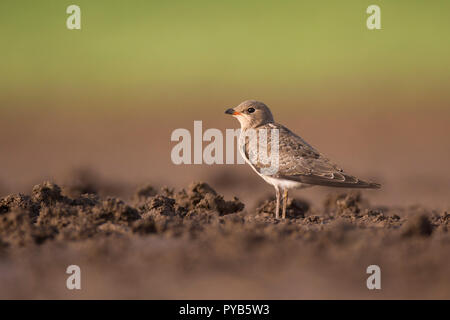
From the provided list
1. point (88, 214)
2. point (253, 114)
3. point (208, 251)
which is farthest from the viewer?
point (253, 114)

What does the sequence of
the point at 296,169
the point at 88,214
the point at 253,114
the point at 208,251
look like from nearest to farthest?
the point at 208,251 → the point at 88,214 → the point at 296,169 → the point at 253,114

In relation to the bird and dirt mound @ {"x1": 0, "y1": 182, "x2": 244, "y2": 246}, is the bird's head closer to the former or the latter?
the bird

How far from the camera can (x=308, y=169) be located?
8.62 metres

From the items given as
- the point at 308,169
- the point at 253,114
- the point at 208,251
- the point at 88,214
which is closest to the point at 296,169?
the point at 308,169

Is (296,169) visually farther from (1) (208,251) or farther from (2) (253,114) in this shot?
(1) (208,251)

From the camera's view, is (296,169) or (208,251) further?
(296,169)

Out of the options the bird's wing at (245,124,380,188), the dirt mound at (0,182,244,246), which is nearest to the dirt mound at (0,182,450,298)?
the dirt mound at (0,182,244,246)

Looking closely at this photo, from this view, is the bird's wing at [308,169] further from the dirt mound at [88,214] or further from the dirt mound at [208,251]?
the dirt mound at [88,214]

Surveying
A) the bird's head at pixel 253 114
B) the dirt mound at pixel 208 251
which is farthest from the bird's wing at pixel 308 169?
the bird's head at pixel 253 114

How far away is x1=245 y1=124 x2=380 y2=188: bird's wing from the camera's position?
8492mm

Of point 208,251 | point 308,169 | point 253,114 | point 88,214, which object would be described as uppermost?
point 253,114

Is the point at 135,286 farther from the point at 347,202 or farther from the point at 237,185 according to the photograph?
the point at 237,185

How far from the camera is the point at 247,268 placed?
5.75 m

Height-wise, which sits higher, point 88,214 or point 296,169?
point 296,169
